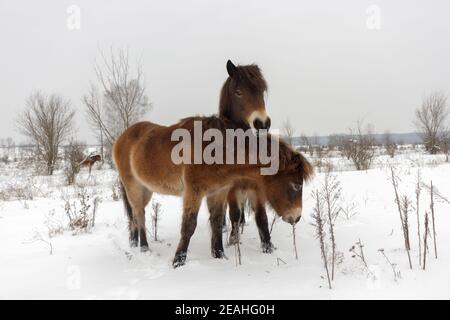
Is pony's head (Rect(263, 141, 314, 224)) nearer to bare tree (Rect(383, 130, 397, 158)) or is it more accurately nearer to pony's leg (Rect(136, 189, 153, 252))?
pony's leg (Rect(136, 189, 153, 252))

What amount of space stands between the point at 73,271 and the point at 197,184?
162 centimetres

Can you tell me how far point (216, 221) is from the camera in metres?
4.12

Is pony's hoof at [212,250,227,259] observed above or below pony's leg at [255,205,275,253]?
below

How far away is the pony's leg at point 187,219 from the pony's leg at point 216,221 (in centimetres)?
41

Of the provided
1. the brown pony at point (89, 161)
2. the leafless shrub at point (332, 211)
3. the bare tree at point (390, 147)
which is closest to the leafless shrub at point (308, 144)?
the bare tree at point (390, 147)

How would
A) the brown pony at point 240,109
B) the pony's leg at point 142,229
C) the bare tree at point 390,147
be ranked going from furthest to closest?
the bare tree at point 390,147
the pony's leg at point 142,229
the brown pony at point 240,109

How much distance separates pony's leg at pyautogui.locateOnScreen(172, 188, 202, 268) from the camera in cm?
366

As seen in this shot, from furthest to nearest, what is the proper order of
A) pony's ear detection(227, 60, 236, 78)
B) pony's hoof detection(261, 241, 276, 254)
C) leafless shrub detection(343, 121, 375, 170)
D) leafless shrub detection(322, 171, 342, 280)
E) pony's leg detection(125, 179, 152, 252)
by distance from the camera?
leafless shrub detection(343, 121, 375, 170), pony's leg detection(125, 179, 152, 252), pony's hoof detection(261, 241, 276, 254), pony's ear detection(227, 60, 236, 78), leafless shrub detection(322, 171, 342, 280)

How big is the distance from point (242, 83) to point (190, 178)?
135cm

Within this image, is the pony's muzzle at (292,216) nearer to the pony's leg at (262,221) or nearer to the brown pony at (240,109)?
the brown pony at (240,109)

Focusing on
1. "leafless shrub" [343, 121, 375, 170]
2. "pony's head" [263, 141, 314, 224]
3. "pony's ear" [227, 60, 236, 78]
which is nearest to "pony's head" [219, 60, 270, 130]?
"pony's ear" [227, 60, 236, 78]

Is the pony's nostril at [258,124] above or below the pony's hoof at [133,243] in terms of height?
above

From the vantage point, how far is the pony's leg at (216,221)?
160 inches
